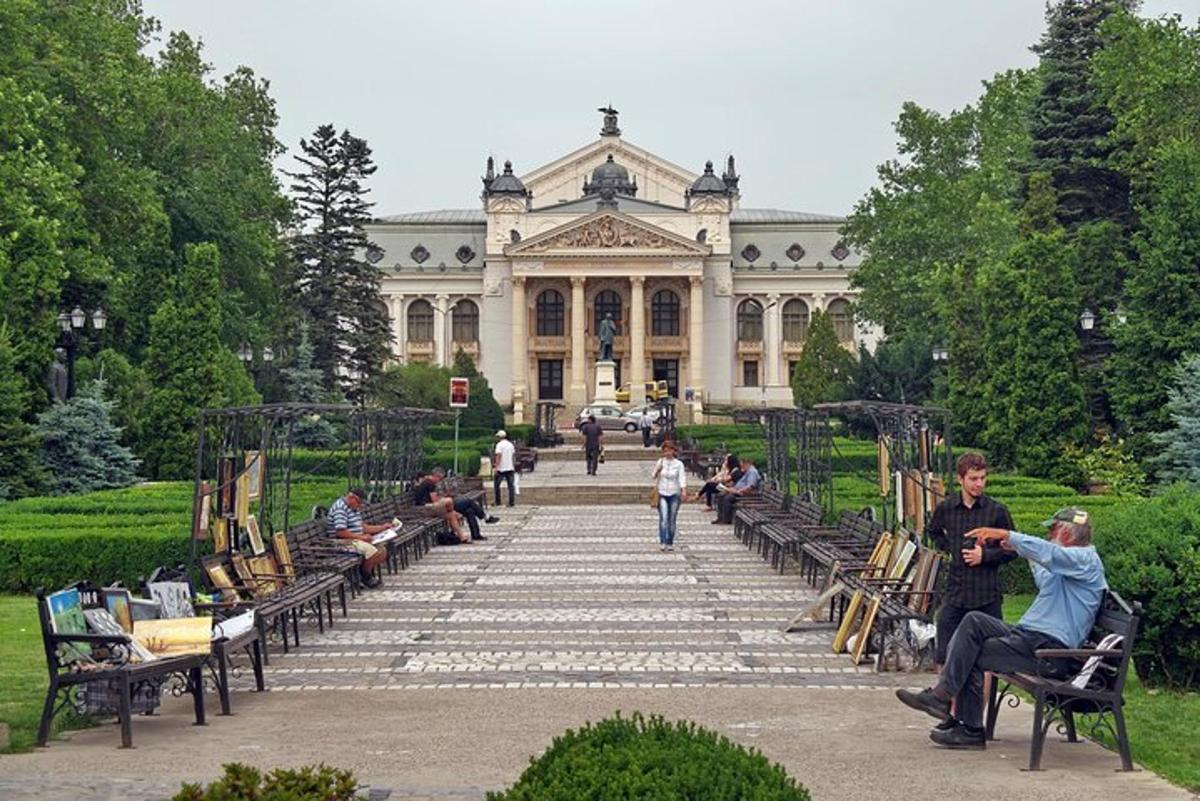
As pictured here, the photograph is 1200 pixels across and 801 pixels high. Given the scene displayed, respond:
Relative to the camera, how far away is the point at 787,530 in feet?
68.4

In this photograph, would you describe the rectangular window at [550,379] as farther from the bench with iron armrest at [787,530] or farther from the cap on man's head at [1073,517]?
the cap on man's head at [1073,517]

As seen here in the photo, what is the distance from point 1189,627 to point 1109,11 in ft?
118

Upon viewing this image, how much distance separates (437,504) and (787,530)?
5.76 metres

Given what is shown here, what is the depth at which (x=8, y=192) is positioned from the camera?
96.8 ft

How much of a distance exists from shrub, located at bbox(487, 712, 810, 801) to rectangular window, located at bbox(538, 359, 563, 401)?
89665mm

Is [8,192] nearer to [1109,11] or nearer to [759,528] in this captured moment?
[759,528]

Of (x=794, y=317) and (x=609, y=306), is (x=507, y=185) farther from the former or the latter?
(x=794, y=317)

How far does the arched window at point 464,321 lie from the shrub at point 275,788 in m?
91.5

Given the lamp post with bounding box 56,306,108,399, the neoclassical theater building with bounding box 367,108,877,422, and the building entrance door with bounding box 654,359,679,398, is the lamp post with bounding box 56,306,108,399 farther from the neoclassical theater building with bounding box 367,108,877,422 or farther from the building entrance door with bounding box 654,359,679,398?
the building entrance door with bounding box 654,359,679,398

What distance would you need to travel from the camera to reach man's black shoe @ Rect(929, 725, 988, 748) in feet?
30.2

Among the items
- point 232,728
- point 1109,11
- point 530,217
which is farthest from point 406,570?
point 530,217

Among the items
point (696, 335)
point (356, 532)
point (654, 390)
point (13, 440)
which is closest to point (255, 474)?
point (356, 532)

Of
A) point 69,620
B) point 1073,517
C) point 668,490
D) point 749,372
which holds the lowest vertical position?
point 69,620

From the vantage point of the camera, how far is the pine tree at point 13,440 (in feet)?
90.9
